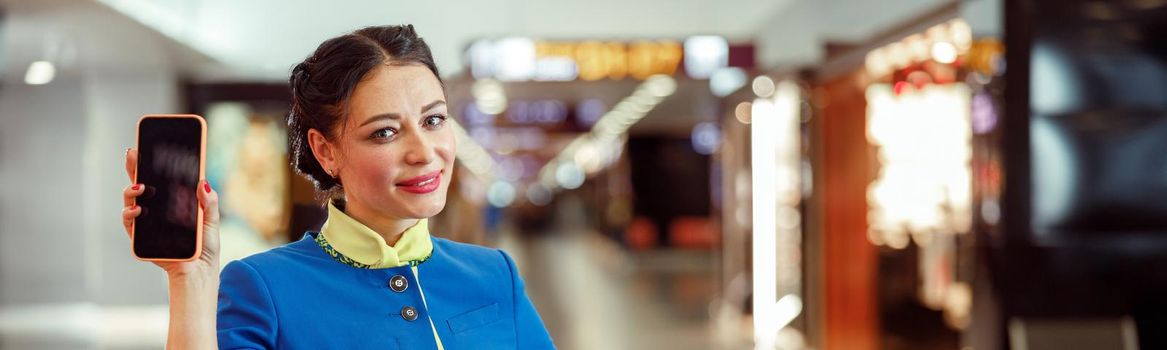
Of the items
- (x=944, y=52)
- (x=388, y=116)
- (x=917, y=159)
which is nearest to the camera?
(x=388, y=116)

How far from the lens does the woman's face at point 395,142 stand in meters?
1.21

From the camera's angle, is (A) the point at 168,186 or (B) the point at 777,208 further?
(B) the point at 777,208

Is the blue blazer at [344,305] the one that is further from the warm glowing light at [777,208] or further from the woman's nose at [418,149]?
the warm glowing light at [777,208]

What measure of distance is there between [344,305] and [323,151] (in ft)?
0.60

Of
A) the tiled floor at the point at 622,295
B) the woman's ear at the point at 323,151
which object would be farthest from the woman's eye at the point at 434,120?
the tiled floor at the point at 622,295

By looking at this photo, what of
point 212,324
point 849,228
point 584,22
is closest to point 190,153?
point 212,324

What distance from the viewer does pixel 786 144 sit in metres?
8.30

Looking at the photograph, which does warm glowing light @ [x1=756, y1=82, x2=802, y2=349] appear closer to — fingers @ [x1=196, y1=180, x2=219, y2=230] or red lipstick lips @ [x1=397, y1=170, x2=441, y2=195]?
red lipstick lips @ [x1=397, y1=170, x2=441, y2=195]

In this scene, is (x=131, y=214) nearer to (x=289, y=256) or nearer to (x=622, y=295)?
(x=289, y=256)

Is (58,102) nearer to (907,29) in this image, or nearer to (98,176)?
(98,176)

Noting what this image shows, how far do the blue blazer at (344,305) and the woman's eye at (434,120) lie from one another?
0.58ft

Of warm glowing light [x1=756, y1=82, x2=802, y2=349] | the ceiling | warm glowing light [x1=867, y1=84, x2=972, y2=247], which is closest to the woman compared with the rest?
the ceiling

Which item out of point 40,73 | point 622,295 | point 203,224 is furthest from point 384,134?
point 622,295

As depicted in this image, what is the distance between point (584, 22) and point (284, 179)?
7.52ft
